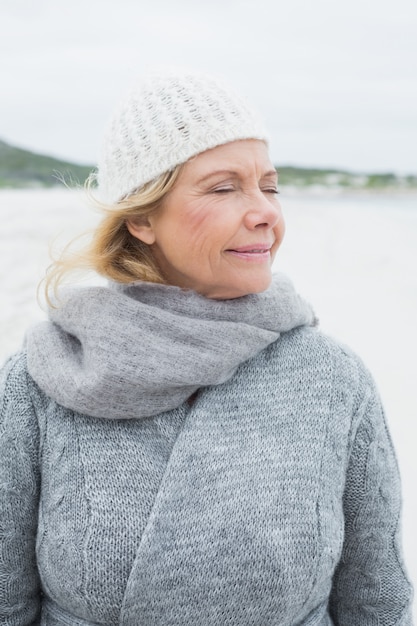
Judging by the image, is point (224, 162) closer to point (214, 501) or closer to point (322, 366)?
point (322, 366)

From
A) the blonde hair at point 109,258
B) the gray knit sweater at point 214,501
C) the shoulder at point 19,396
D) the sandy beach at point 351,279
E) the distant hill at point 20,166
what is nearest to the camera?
the gray knit sweater at point 214,501

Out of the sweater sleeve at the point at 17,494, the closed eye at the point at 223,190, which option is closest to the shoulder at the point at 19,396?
the sweater sleeve at the point at 17,494

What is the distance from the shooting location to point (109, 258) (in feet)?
5.14

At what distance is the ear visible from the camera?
1.51 m

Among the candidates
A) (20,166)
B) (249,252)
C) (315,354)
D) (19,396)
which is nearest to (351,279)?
(315,354)

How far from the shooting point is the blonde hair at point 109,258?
60.7 inches

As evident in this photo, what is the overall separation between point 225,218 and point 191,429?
422 mm

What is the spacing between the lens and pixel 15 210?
25.7ft

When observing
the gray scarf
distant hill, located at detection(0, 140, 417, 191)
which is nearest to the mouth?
the gray scarf

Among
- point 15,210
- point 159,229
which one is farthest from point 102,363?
point 15,210

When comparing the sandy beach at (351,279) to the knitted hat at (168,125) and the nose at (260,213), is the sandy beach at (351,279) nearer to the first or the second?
the knitted hat at (168,125)

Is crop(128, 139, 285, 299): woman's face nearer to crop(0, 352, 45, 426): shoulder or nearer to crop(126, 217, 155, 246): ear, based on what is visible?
crop(126, 217, 155, 246): ear

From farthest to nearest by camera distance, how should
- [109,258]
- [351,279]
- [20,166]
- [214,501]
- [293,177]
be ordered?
1. [293,177]
2. [20,166]
3. [351,279]
4. [109,258]
5. [214,501]

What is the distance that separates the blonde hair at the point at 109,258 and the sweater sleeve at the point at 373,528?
1.76 feet
